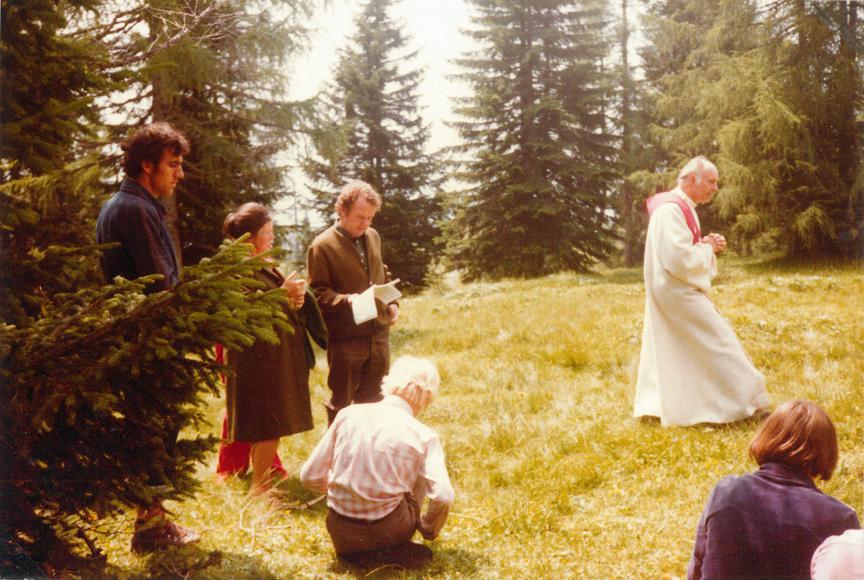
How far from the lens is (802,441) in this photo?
91.6 inches

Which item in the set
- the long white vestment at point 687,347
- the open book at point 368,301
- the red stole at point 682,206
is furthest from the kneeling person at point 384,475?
the red stole at point 682,206

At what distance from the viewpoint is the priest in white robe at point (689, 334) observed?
5320 millimetres

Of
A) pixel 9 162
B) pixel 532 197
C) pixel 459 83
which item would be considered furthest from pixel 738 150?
pixel 9 162

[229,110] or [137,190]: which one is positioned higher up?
[229,110]

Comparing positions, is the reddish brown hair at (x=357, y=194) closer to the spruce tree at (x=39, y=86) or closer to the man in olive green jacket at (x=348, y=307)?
the man in olive green jacket at (x=348, y=307)

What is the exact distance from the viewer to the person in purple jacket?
7.47 feet

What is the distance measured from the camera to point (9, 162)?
8.71 ft

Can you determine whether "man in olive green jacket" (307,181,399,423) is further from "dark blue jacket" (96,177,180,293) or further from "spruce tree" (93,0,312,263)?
"spruce tree" (93,0,312,263)

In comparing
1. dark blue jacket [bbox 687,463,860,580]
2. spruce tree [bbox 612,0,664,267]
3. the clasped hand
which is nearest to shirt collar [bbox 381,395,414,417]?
dark blue jacket [bbox 687,463,860,580]

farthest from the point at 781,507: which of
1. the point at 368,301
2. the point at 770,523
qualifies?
the point at 368,301

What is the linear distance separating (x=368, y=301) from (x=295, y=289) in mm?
596

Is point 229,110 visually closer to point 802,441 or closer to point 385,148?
point 385,148

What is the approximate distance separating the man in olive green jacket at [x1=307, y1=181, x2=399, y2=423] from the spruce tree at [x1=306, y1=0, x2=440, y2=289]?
6.53 feet

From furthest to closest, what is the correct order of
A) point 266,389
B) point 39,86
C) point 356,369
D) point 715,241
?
point 715,241 < point 356,369 < point 266,389 < point 39,86
